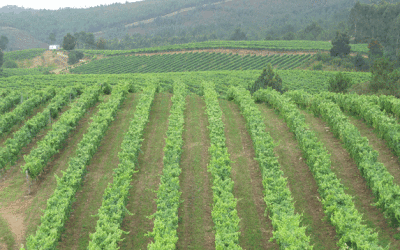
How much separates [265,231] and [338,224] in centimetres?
334

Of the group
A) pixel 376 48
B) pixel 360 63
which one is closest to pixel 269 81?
pixel 360 63

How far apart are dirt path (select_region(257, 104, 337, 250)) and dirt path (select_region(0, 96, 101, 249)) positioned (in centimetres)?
1243

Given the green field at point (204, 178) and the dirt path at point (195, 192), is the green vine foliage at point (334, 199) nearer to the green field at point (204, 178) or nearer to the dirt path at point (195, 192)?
the green field at point (204, 178)

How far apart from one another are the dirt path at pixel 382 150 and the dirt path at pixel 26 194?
1805cm

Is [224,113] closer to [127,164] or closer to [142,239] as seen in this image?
[127,164]

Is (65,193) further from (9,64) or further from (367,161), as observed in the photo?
(9,64)

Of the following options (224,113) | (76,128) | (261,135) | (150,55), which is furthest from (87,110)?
(150,55)

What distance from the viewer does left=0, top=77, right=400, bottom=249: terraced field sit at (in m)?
14.6

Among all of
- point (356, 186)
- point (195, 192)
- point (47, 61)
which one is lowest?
point (47, 61)

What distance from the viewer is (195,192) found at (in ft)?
61.6

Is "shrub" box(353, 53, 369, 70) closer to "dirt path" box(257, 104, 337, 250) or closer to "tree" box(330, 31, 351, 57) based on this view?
"tree" box(330, 31, 351, 57)

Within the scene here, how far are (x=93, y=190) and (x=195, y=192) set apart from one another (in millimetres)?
5544

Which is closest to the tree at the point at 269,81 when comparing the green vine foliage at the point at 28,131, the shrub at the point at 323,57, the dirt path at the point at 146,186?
the dirt path at the point at 146,186

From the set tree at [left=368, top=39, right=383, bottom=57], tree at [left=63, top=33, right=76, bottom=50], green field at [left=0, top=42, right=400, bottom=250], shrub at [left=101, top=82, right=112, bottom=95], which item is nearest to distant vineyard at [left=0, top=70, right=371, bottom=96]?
shrub at [left=101, top=82, right=112, bottom=95]
